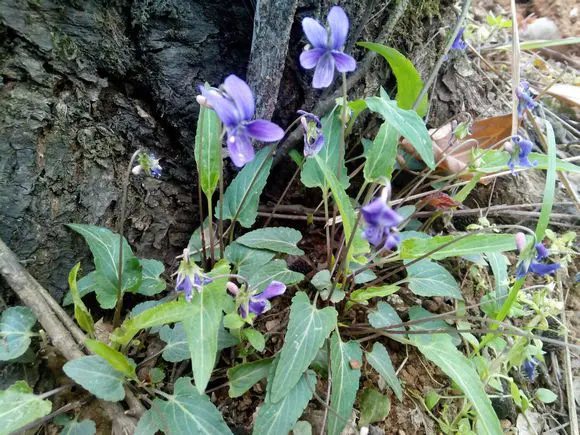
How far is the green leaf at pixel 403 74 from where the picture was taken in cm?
153

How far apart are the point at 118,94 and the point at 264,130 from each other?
2.23 ft

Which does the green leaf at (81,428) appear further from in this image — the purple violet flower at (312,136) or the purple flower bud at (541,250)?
the purple flower bud at (541,250)

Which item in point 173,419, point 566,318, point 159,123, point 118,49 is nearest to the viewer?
point 173,419

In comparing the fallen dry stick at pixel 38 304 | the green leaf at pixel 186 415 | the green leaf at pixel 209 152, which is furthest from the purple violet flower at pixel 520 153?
the fallen dry stick at pixel 38 304

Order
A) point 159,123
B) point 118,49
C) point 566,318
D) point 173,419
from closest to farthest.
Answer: point 173,419, point 118,49, point 159,123, point 566,318

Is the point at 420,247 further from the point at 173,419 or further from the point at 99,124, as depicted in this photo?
the point at 99,124

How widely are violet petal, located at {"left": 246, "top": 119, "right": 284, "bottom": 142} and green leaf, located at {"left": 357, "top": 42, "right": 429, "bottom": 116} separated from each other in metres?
0.49

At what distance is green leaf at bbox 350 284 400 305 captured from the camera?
5.05 feet

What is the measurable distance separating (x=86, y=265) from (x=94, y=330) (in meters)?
0.27

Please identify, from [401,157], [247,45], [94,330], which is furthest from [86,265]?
[401,157]

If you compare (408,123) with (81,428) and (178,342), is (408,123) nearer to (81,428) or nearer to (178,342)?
(178,342)

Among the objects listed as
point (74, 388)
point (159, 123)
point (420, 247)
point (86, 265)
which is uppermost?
point (159, 123)

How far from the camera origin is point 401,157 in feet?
6.73

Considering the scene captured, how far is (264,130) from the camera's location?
1.28m
